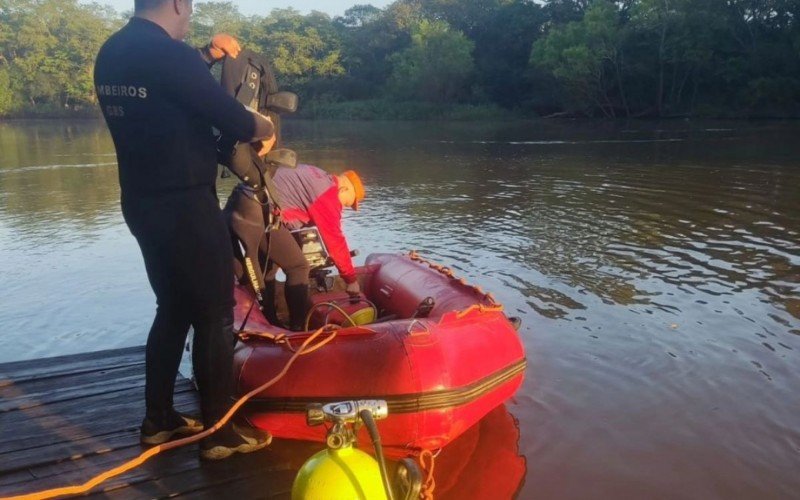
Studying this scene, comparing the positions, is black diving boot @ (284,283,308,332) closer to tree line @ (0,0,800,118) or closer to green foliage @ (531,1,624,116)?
tree line @ (0,0,800,118)

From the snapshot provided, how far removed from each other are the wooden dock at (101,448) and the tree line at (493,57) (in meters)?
37.5

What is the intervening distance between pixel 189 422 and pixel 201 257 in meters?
0.96

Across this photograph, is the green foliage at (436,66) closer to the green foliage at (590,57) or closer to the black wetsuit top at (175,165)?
the green foliage at (590,57)

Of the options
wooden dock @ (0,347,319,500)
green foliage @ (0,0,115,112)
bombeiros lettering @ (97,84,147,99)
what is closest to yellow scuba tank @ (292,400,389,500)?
wooden dock @ (0,347,319,500)

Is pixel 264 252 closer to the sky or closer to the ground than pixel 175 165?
closer to the ground

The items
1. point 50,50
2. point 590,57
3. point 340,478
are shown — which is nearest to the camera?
point 340,478

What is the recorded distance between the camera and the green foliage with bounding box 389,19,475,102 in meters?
51.9

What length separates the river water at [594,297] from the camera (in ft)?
12.6

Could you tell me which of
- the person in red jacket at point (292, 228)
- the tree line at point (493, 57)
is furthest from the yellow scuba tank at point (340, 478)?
the tree line at point (493, 57)

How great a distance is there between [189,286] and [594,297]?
4756mm

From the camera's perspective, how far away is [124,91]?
2.70 m

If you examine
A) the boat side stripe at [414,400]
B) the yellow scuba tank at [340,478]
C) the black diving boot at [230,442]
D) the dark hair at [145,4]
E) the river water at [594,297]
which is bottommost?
the river water at [594,297]

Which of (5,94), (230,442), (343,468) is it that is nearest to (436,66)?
(5,94)

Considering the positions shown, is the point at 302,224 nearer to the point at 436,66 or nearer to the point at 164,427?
the point at 164,427
